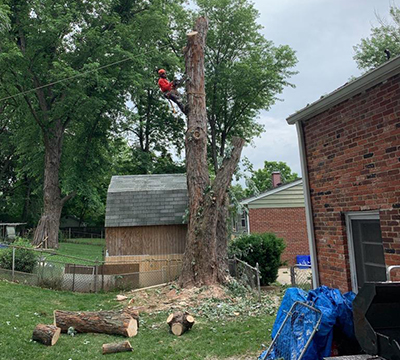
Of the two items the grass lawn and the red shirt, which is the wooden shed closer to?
the grass lawn

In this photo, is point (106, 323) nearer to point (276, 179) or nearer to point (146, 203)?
point (146, 203)

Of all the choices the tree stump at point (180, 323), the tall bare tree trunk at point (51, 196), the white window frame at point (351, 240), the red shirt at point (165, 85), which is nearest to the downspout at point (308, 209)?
the white window frame at point (351, 240)

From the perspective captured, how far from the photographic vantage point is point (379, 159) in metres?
4.59

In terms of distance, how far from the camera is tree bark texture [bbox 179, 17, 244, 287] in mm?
10258

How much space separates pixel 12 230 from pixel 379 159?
2945 centimetres

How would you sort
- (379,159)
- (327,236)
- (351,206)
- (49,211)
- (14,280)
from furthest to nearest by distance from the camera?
(49,211), (14,280), (327,236), (351,206), (379,159)

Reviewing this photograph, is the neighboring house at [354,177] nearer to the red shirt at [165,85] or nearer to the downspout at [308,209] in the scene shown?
the downspout at [308,209]

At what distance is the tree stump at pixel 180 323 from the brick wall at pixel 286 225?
523 inches

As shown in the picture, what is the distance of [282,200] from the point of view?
791 inches

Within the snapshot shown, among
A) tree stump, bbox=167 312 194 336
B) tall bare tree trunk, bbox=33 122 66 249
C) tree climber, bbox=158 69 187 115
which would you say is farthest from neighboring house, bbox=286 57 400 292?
tall bare tree trunk, bbox=33 122 66 249

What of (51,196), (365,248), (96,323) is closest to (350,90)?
(365,248)

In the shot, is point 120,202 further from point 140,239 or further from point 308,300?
point 308,300

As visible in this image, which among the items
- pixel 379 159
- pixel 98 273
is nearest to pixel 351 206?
pixel 379 159

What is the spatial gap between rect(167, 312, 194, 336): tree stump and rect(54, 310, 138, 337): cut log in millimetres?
744
